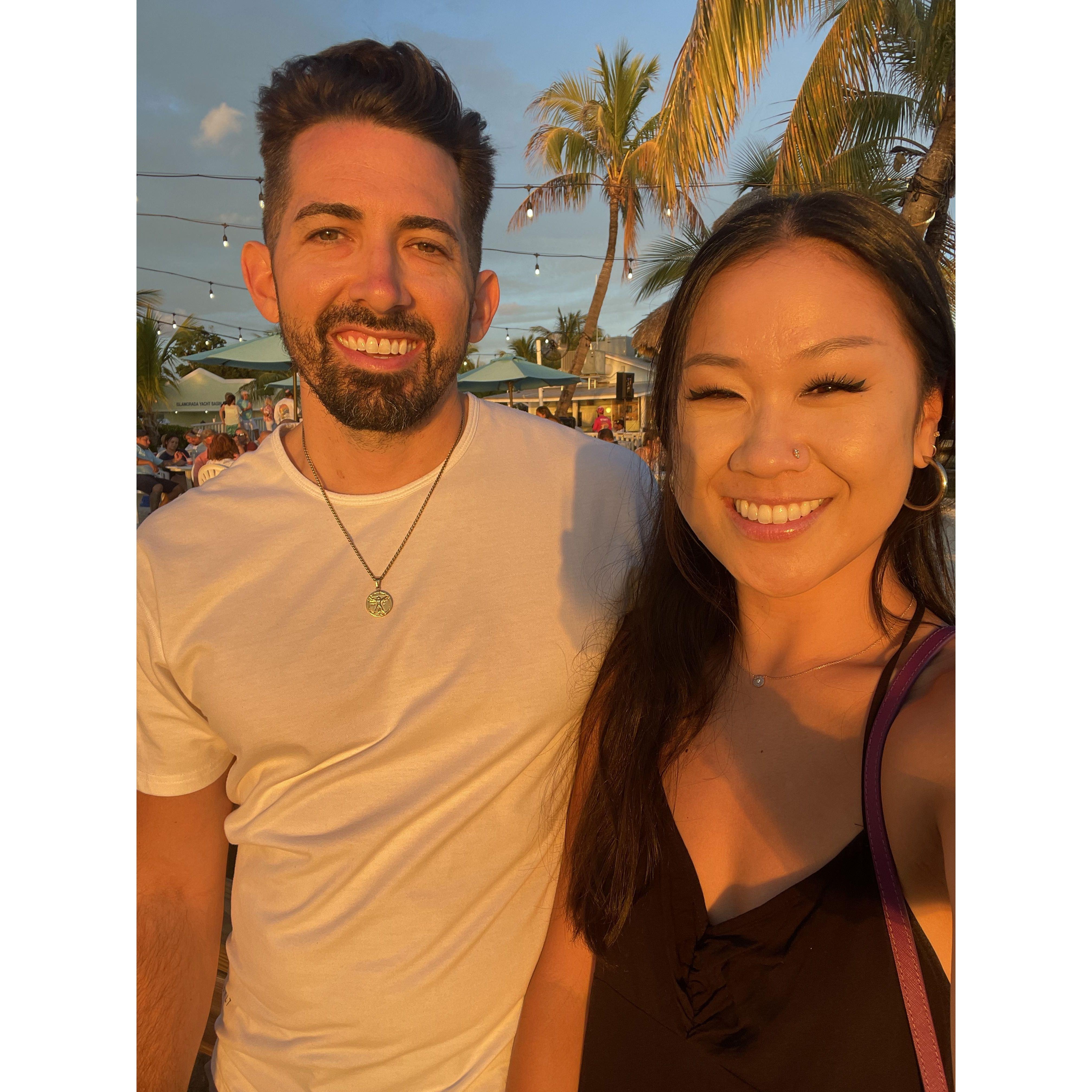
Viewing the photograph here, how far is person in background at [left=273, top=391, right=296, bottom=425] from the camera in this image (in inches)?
233

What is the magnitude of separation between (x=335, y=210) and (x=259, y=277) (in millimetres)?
289

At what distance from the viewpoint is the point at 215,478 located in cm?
150

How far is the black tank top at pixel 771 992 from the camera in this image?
945 millimetres

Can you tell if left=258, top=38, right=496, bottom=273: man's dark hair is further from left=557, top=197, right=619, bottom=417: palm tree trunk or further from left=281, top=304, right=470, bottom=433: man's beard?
left=557, top=197, right=619, bottom=417: palm tree trunk

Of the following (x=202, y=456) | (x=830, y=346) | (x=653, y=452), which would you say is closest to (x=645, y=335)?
(x=202, y=456)

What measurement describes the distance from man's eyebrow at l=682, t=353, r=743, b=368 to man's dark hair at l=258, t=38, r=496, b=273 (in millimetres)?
621

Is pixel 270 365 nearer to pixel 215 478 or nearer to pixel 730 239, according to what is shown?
pixel 215 478

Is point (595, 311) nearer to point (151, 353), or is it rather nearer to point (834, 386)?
point (151, 353)

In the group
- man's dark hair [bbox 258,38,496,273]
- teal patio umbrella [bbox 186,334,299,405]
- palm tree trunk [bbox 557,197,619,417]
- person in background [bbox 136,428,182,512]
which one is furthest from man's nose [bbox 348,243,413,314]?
teal patio umbrella [bbox 186,334,299,405]

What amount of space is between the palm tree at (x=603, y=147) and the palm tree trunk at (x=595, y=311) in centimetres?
2

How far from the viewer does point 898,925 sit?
930 millimetres

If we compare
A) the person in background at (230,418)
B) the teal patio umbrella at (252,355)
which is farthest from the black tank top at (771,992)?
the person in background at (230,418)

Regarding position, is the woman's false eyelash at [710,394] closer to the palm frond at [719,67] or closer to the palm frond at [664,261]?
the palm frond at [664,261]
